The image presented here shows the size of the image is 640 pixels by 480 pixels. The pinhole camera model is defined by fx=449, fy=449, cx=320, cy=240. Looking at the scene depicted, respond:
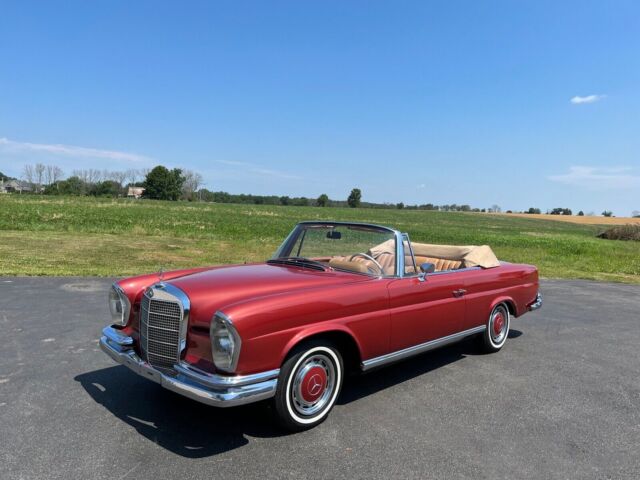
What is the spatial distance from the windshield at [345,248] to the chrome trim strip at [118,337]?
5.08 feet

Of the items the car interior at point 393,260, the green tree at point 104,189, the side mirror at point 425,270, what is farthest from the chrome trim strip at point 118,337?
the green tree at point 104,189

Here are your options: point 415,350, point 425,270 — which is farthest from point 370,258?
point 415,350

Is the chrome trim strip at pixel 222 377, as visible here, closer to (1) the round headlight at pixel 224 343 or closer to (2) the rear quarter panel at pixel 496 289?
(1) the round headlight at pixel 224 343

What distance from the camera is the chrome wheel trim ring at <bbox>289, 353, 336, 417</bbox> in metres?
3.18

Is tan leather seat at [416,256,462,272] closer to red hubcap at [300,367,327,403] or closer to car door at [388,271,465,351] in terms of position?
car door at [388,271,465,351]

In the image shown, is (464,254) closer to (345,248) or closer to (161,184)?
(345,248)

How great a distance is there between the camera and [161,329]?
3.23m

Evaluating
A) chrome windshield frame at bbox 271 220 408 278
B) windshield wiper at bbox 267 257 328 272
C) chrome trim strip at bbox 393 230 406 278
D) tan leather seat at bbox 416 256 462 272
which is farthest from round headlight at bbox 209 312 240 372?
tan leather seat at bbox 416 256 462 272

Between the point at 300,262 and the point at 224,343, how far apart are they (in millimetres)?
1606

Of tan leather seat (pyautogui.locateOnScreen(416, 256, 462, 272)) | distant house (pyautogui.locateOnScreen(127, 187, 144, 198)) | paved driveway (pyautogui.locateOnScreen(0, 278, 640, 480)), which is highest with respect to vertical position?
distant house (pyautogui.locateOnScreen(127, 187, 144, 198))

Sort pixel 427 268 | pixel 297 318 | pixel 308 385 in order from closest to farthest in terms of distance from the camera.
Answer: pixel 297 318 → pixel 308 385 → pixel 427 268

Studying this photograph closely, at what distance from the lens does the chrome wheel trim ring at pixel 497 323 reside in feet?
16.9

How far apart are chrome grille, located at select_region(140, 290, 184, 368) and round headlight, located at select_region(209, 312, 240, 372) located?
36 cm

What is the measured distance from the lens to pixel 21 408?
3418mm
